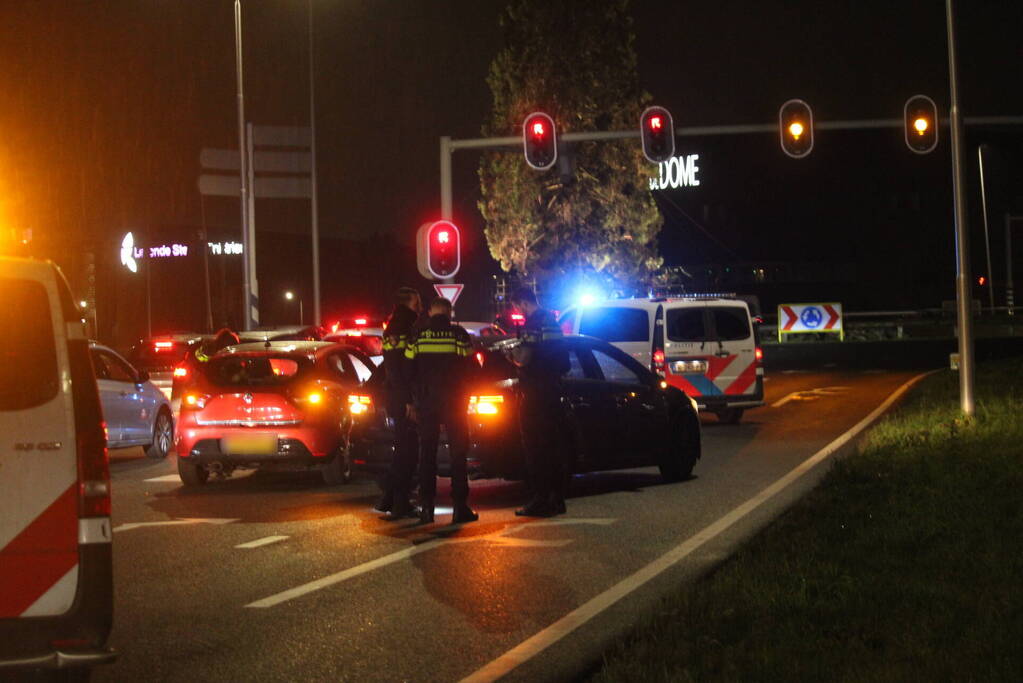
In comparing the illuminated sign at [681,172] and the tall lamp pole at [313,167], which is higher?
the illuminated sign at [681,172]

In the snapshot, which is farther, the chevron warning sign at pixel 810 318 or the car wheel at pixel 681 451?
the chevron warning sign at pixel 810 318

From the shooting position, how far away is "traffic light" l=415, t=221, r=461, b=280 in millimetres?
26062

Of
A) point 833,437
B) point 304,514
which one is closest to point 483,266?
point 833,437

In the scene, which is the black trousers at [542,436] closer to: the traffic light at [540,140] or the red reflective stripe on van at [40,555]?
the red reflective stripe on van at [40,555]

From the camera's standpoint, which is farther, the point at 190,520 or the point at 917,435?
the point at 917,435

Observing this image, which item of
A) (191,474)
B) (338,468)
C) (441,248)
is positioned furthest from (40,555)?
(441,248)

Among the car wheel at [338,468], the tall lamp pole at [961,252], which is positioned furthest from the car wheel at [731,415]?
the car wheel at [338,468]

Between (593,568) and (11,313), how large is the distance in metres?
4.85

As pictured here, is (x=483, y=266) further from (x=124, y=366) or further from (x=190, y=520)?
(x=190, y=520)

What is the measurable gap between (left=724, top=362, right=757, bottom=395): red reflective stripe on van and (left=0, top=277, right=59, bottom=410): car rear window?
16281mm

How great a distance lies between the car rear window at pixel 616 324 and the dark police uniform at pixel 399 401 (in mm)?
9233

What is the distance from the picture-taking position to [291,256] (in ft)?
330

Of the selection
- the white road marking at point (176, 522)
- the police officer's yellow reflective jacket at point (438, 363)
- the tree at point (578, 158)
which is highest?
the tree at point (578, 158)

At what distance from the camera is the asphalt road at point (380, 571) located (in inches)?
275
